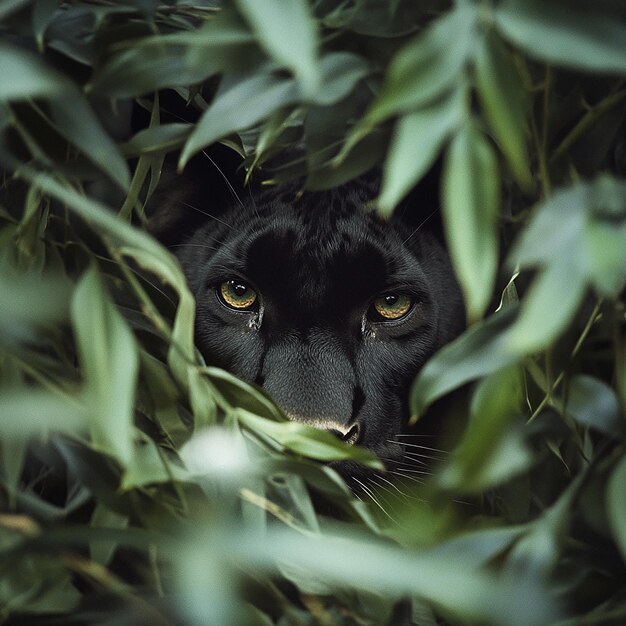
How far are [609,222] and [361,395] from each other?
661 mm

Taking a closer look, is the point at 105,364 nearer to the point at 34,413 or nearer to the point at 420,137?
the point at 34,413

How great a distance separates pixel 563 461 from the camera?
74cm

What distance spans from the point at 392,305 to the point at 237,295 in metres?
0.23

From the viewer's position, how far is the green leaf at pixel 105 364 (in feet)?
1.64

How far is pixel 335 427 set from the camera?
1.00m

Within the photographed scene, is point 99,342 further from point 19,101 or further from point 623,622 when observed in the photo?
point 623,622

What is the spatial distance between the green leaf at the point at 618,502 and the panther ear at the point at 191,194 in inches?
34.3

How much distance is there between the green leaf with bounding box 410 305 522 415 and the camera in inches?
21.0

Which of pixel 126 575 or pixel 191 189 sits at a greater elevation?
pixel 191 189

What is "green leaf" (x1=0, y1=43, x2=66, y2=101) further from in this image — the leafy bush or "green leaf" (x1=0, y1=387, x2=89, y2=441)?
"green leaf" (x1=0, y1=387, x2=89, y2=441)

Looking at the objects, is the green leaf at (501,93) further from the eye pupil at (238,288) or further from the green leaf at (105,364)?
the eye pupil at (238,288)

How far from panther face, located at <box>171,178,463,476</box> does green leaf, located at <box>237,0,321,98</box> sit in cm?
65

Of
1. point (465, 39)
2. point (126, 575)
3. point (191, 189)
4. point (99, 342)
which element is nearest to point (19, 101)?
point (99, 342)

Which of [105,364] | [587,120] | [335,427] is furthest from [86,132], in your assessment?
[335,427]
